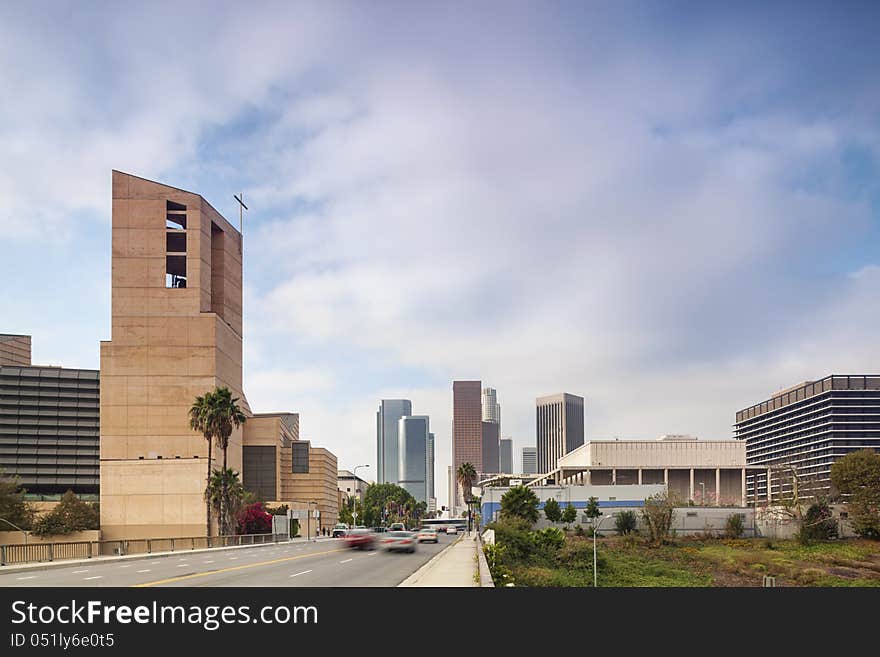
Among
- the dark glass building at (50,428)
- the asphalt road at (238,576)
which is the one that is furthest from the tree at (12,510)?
the asphalt road at (238,576)

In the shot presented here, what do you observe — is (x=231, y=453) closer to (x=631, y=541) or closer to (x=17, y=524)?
(x=17, y=524)

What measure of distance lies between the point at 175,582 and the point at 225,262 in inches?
4917

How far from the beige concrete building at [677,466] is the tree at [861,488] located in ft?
206

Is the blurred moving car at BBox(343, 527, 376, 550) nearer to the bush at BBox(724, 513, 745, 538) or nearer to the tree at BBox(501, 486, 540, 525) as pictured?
the tree at BBox(501, 486, 540, 525)

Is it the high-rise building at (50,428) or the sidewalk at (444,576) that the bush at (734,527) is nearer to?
the sidewalk at (444,576)

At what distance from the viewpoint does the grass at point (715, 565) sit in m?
59.9

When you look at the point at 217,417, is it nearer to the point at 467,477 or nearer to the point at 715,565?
the point at 715,565

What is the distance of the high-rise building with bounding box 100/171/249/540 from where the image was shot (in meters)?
123

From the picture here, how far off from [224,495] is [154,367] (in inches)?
1754

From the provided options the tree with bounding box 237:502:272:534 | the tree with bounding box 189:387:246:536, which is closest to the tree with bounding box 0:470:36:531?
the tree with bounding box 237:502:272:534

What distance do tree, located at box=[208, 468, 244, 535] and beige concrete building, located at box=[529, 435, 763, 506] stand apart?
81.6m

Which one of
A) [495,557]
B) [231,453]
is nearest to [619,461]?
[231,453]

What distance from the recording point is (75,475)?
144m

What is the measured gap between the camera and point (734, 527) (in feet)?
302
